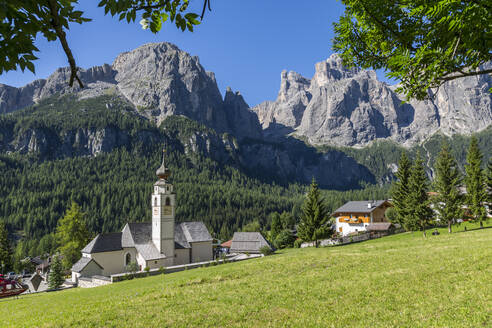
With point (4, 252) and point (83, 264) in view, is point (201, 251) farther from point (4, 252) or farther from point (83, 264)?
point (4, 252)

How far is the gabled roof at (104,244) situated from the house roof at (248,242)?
22.2 m

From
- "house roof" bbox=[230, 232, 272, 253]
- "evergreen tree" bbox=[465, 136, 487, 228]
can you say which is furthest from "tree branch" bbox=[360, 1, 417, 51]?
"house roof" bbox=[230, 232, 272, 253]

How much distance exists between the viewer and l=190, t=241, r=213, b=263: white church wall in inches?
1994

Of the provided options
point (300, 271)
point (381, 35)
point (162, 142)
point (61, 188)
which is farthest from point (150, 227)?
point (162, 142)

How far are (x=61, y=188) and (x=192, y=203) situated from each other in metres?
59.8

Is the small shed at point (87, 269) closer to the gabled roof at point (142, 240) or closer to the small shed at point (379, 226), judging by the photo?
the gabled roof at point (142, 240)

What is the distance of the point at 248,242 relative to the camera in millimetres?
58094

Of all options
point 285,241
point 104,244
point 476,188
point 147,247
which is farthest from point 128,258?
point 476,188

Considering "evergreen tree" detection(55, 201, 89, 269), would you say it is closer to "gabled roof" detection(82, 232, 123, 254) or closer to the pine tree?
"gabled roof" detection(82, 232, 123, 254)

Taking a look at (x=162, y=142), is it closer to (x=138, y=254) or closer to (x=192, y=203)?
(x=192, y=203)

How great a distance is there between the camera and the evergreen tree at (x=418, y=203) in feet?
130

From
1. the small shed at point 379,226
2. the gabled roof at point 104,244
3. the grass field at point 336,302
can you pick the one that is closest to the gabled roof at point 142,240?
the gabled roof at point 104,244

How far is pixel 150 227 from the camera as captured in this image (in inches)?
1955

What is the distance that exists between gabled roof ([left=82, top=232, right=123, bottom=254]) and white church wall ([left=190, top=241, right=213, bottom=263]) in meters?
11.7
